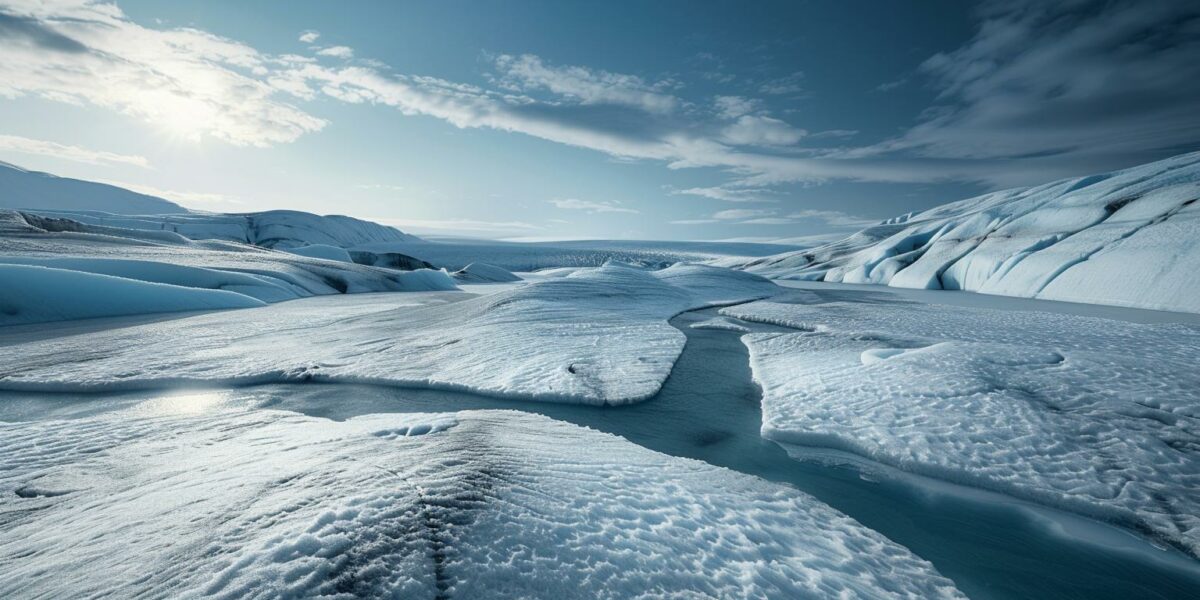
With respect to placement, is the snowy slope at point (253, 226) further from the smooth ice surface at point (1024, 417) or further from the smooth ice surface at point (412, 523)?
the smooth ice surface at point (1024, 417)

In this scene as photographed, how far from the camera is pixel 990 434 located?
2951 millimetres

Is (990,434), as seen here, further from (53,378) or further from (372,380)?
(53,378)

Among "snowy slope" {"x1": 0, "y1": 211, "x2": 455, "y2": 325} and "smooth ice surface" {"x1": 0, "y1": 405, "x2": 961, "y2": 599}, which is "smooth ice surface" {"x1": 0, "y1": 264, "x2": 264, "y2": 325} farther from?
"smooth ice surface" {"x1": 0, "y1": 405, "x2": 961, "y2": 599}

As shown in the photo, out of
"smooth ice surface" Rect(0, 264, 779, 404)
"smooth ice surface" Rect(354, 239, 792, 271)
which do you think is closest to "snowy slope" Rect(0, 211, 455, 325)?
"smooth ice surface" Rect(0, 264, 779, 404)

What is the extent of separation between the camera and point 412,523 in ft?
4.56

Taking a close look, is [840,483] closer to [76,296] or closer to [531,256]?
[76,296]

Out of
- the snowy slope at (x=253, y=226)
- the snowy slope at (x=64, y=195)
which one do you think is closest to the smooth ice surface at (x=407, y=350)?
the snowy slope at (x=253, y=226)

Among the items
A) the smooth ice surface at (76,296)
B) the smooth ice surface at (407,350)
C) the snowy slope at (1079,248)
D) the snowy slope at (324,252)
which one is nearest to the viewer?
the smooth ice surface at (407,350)

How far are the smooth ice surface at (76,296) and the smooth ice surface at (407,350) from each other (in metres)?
1.44

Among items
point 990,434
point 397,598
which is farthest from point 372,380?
point 990,434

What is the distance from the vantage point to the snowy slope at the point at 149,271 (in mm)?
7688

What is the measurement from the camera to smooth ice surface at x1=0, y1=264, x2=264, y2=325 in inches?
279

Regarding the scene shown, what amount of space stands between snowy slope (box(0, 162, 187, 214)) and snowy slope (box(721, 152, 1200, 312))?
95188 mm

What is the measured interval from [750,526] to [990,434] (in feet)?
6.83
